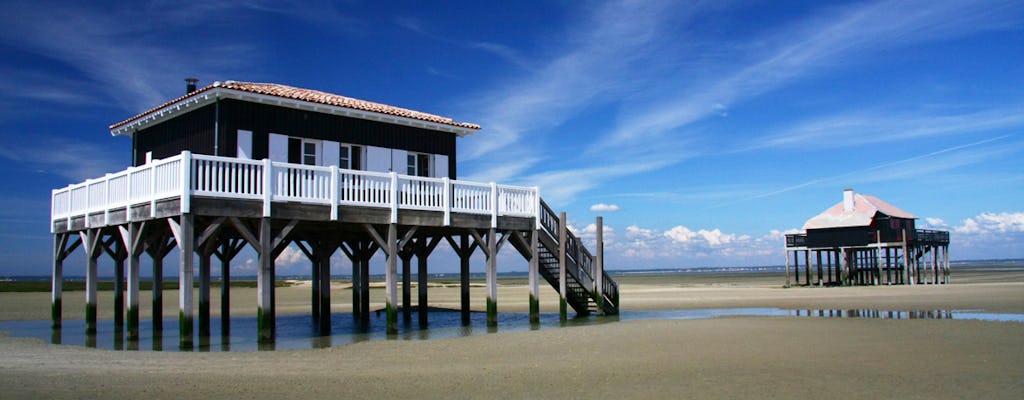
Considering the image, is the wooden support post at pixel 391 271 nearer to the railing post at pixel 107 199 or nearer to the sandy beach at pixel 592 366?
the sandy beach at pixel 592 366

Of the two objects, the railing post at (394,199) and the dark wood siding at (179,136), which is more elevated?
the dark wood siding at (179,136)

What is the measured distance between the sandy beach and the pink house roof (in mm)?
32012

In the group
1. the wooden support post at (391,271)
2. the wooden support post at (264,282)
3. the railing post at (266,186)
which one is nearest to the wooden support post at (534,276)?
the wooden support post at (391,271)

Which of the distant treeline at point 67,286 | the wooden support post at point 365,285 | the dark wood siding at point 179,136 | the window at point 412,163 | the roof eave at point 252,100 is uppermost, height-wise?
the roof eave at point 252,100

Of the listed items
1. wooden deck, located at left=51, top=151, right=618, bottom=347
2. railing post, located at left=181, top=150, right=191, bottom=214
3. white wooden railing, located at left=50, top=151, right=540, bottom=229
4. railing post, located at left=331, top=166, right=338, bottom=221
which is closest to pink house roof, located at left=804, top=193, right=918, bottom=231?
wooden deck, located at left=51, top=151, right=618, bottom=347

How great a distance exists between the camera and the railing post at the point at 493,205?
21.4 meters

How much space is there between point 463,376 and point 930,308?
20.5 meters

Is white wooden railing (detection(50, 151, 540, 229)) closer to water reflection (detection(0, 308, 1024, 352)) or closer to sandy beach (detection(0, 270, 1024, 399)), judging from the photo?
water reflection (detection(0, 308, 1024, 352))

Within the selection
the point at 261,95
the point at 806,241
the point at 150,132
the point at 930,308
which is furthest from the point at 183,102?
the point at 806,241

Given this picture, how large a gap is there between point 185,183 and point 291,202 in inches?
91.1

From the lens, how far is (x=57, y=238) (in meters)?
22.6

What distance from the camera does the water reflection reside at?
1778cm

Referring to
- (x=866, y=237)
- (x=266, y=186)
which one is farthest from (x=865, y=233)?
(x=266, y=186)

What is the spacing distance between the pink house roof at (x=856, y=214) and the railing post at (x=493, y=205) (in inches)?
1377
